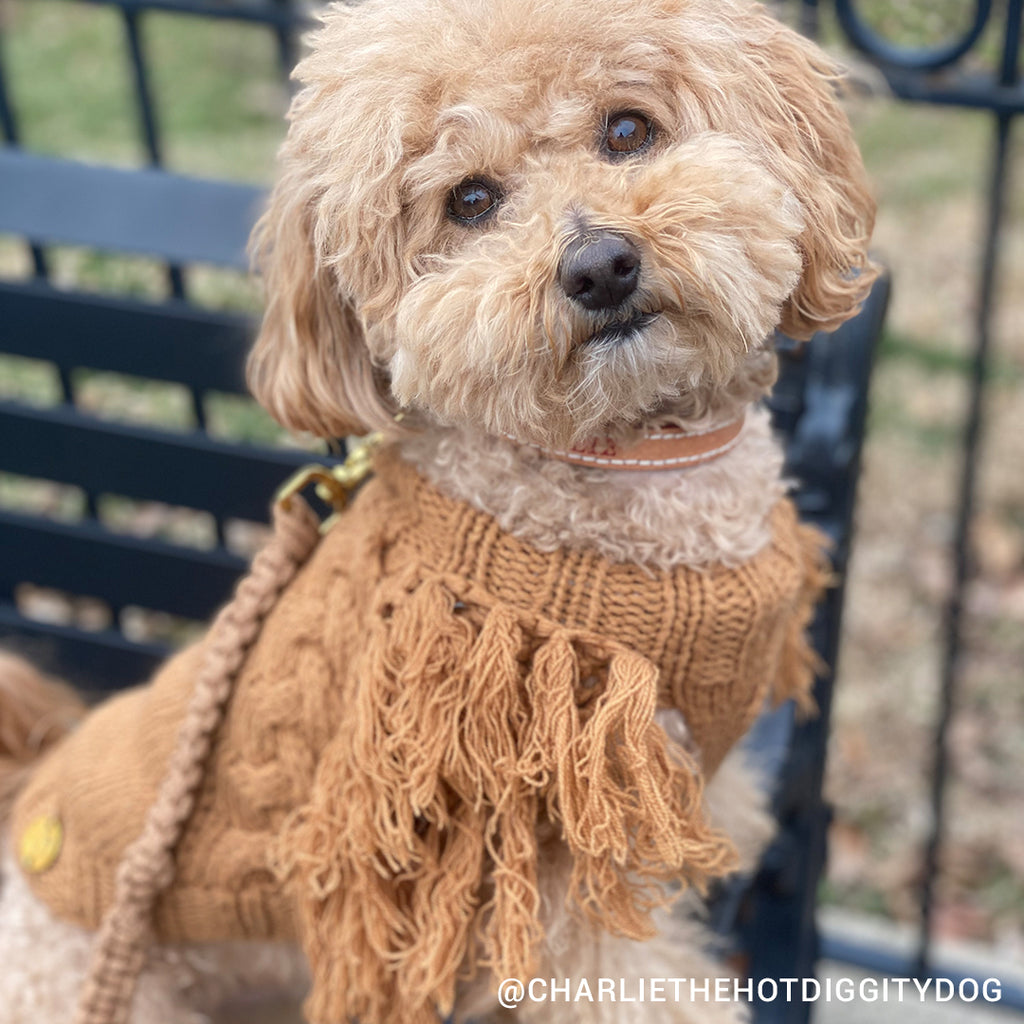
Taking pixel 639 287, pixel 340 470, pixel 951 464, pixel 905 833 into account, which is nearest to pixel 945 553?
pixel 951 464

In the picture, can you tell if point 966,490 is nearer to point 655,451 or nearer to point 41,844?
point 655,451

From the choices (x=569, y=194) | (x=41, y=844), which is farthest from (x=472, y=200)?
(x=41, y=844)

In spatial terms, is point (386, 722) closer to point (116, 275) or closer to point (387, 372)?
point (387, 372)

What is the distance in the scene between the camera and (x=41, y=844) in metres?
1.37

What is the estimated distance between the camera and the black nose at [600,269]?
930mm

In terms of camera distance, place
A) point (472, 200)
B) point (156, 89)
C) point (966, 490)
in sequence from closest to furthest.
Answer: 1. point (472, 200)
2. point (966, 490)
3. point (156, 89)

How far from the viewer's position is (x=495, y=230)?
3.40 feet

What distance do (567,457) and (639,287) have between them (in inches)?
8.4

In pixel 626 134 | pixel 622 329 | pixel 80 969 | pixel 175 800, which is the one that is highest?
pixel 626 134

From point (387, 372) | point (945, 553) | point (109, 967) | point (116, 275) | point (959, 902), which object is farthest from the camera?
point (116, 275)

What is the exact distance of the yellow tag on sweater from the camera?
4.44ft

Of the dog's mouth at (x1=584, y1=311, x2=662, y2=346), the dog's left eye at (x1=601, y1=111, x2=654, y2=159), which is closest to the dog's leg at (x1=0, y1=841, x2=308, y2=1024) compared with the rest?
the dog's mouth at (x1=584, y1=311, x2=662, y2=346)

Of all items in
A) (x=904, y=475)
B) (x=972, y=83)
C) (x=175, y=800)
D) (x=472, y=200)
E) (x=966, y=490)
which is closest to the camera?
(x=472, y=200)

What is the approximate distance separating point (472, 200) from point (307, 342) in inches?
8.3
